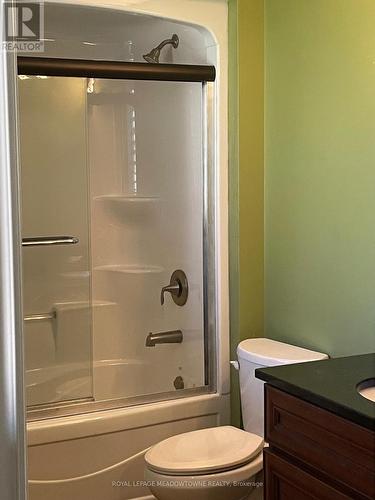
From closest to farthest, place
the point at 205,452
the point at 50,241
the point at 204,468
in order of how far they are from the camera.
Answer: the point at 204,468 < the point at 205,452 < the point at 50,241

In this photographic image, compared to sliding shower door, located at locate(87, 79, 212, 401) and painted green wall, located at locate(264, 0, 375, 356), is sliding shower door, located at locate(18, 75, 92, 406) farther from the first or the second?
painted green wall, located at locate(264, 0, 375, 356)

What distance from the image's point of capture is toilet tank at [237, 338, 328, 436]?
252 cm

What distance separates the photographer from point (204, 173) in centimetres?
297

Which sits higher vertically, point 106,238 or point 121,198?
point 121,198

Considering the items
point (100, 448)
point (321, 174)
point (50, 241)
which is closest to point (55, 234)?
point (50, 241)

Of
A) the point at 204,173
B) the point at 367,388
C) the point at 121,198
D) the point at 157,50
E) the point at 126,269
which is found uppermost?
the point at 157,50

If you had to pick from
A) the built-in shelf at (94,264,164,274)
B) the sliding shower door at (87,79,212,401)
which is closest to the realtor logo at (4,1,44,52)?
the sliding shower door at (87,79,212,401)

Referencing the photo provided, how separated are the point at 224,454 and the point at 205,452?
2.7 inches

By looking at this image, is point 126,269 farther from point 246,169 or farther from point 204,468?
point 204,468

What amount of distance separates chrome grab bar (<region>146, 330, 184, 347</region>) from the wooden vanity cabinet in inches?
50.1

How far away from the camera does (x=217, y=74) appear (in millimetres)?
2861

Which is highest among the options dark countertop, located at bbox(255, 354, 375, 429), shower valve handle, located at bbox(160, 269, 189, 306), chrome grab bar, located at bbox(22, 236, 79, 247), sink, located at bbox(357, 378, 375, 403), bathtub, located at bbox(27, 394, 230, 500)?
chrome grab bar, located at bbox(22, 236, 79, 247)

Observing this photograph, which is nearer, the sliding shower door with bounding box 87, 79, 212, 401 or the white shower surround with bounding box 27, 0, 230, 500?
the white shower surround with bounding box 27, 0, 230, 500

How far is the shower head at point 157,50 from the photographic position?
10.2 feet
